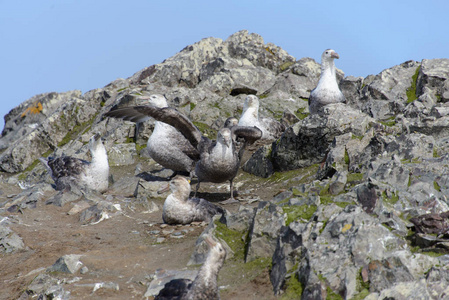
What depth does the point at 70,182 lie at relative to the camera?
1532 cm

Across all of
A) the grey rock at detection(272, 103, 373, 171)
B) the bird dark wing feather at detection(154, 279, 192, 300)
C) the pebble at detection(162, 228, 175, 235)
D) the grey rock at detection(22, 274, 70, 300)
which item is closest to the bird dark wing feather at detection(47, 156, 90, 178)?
the pebble at detection(162, 228, 175, 235)

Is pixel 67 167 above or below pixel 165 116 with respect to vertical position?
below

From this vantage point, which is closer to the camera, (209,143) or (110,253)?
(110,253)

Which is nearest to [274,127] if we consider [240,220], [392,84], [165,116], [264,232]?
[392,84]

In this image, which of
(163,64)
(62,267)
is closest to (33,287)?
(62,267)

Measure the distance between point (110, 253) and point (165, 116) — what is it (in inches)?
220

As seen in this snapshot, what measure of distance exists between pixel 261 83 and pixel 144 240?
19.7m

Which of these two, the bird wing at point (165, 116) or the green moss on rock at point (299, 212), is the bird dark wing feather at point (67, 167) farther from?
the green moss on rock at point (299, 212)

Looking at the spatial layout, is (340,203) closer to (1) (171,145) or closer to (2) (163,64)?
(1) (171,145)

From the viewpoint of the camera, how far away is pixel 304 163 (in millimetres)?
15664

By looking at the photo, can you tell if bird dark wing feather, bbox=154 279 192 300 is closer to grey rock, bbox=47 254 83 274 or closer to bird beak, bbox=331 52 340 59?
grey rock, bbox=47 254 83 274

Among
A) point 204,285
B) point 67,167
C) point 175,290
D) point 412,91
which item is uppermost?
point 412,91

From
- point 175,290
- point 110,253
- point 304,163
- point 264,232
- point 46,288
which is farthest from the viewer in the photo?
point 304,163

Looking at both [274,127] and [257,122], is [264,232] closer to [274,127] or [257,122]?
[257,122]
